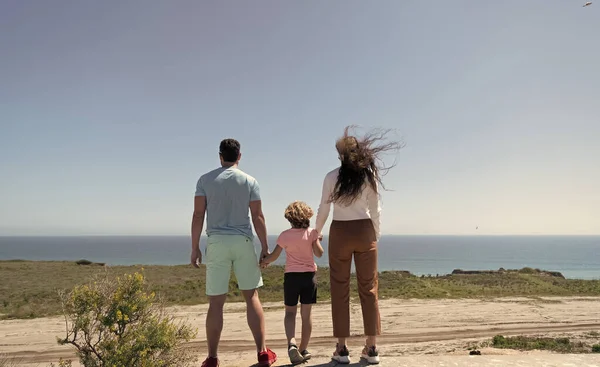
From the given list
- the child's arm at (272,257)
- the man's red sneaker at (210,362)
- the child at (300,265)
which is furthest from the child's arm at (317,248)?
the man's red sneaker at (210,362)

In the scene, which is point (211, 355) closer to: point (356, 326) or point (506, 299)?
point (356, 326)

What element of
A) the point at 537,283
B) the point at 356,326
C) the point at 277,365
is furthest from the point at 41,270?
the point at 537,283

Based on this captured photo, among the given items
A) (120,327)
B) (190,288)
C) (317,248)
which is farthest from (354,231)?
(190,288)

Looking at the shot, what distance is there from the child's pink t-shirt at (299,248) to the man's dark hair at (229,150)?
1222 mm

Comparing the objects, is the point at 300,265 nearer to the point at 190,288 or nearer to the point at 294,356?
the point at 294,356

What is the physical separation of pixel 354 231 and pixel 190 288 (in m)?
22.9

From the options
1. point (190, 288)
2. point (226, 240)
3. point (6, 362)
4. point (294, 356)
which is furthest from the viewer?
point (190, 288)

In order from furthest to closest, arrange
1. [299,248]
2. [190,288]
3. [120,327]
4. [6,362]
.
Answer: [190,288]
[6,362]
[120,327]
[299,248]

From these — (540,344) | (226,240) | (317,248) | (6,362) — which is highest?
(226,240)

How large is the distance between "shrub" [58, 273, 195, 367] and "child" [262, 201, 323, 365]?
161 centimetres

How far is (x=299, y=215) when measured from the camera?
5332 millimetres

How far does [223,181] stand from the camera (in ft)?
15.9

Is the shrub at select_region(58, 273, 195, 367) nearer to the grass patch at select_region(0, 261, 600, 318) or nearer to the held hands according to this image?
the held hands

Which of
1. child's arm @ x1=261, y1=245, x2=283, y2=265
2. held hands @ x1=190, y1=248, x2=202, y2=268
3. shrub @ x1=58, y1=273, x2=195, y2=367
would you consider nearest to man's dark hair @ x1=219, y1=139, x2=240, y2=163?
held hands @ x1=190, y1=248, x2=202, y2=268
